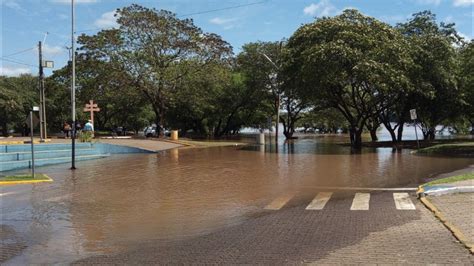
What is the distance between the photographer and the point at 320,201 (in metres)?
12.0

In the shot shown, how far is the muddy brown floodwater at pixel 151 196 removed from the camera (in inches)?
337

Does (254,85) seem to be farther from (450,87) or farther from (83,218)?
(83,218)

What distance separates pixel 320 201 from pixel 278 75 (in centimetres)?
3017

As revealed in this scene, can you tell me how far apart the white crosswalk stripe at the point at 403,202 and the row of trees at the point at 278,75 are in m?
19.7

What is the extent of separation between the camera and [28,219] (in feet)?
33.9

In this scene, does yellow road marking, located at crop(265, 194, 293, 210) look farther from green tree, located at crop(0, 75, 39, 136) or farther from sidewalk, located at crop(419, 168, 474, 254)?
green tree, located at crop(0, 75, 39, 136)

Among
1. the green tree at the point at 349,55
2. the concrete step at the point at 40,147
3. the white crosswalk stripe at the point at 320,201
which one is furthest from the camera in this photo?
the green tree at the point at 349,55

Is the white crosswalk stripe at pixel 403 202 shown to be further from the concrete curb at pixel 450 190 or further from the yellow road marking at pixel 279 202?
the yellow road marking at pixel 279 202

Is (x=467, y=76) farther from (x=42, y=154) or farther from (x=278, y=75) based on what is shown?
(x=42, y=154)

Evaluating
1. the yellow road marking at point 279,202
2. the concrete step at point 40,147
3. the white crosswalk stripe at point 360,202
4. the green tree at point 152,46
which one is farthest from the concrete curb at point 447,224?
the green tree at point 152,46

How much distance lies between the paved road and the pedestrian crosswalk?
0.13 m

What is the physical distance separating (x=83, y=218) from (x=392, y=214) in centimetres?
632

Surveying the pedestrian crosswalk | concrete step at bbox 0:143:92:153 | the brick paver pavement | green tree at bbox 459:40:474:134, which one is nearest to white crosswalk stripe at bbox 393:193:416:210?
the pedestrian crosswalk

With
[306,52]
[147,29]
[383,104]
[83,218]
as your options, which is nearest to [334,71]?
[306,52]
